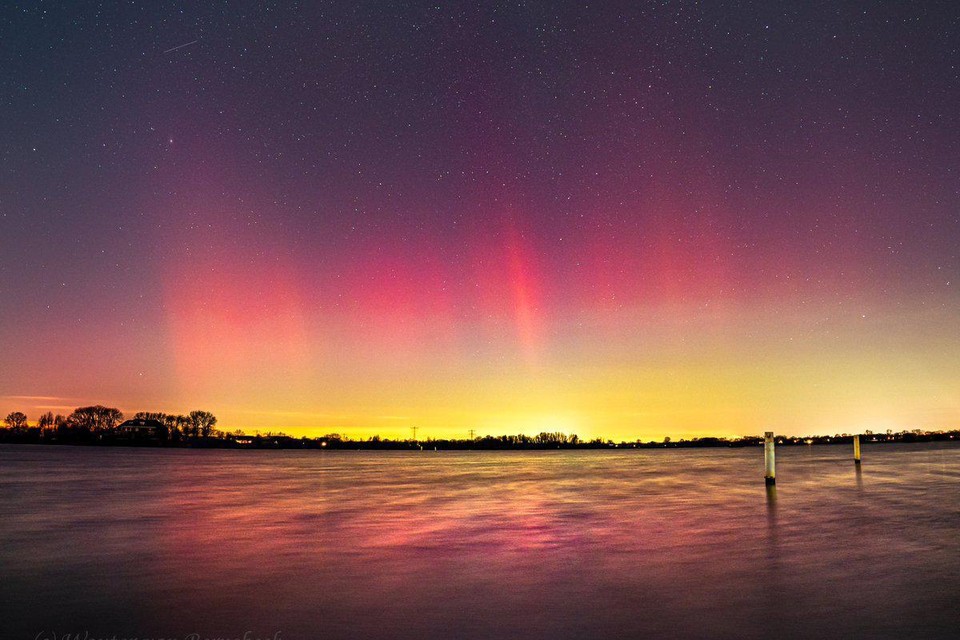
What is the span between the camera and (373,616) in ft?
28.6

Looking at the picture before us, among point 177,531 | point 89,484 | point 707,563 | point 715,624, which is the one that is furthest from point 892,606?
point 89,484

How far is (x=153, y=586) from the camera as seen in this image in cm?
1058

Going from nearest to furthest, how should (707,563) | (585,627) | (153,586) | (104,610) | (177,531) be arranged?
(585,627), (104,610), (153,586), (707,563), (177,531)

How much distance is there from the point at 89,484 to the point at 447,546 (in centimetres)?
3076

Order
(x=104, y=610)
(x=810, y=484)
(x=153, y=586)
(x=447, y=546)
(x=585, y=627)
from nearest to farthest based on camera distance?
(x=585, y=627), (x=104, y=610), (x=153, y=586), (x=447, y=546), (x=810, y=484)

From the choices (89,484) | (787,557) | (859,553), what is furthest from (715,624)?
(89,484)

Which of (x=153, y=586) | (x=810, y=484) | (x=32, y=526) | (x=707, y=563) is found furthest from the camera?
(x=810, y=484)

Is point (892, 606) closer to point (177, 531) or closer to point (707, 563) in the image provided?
point (707, 563)

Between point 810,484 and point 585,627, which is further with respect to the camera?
point 810,484

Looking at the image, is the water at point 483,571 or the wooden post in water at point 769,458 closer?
the water at point 483,571

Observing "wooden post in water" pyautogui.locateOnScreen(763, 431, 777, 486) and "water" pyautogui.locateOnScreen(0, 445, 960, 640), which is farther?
"wooden post in water" pyautogui.locateOnScreen(763, 431, 777, 486)

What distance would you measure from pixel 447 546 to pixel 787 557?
6.45 m

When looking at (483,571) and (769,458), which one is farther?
(769,458)

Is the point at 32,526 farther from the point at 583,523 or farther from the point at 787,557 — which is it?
the point at 787,557
